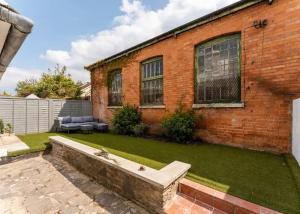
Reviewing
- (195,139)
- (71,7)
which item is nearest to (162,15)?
(71,7)

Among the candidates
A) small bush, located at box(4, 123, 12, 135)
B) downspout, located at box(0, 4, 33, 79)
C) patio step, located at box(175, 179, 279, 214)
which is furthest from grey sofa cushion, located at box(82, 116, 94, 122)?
patio step, located at box(175, 179, 279, 214)

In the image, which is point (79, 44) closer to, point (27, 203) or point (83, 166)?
point (83, 166)

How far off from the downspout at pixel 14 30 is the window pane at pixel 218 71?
17.1 feet

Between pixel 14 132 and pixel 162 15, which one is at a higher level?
pixel 162 15

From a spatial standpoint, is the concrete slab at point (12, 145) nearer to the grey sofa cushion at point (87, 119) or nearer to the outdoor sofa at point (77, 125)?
the outdoor sofa at point (77, 125)

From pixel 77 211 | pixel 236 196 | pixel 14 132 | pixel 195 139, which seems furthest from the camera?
pixel 14 132

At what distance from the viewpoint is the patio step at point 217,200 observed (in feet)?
7.15

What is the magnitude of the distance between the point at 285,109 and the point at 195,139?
272 centimetres

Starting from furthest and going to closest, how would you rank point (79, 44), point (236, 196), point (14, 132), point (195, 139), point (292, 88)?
1. point (79, 44)
2. point (14, 132)
3. point (195, 139)
4. point (292, 88)
5. point (236, 196)

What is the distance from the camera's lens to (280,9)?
440cm

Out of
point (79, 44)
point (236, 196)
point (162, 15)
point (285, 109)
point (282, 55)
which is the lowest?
point (236, 196)

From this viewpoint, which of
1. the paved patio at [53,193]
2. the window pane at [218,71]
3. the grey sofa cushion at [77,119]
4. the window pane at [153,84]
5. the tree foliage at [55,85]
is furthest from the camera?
the tree foliage at [55,85]

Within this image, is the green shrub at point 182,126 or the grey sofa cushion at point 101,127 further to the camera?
the grey sofa cushion at point 101,127

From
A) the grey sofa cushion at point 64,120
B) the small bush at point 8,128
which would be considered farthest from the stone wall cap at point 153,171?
A: the small bush at point 8,128
